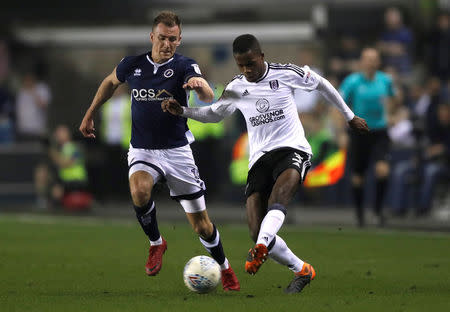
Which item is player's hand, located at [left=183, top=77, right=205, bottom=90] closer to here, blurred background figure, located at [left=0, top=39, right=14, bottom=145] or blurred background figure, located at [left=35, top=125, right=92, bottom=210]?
blurred background figure, located at [left=35, top=125, right=92, bottom=210]

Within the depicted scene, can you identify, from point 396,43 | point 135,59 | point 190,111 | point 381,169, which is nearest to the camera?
point 190,111

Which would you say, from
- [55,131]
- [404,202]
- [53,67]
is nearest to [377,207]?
[404,202]

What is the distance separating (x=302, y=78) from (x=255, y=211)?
1217 mm

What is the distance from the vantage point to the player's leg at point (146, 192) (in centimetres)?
975

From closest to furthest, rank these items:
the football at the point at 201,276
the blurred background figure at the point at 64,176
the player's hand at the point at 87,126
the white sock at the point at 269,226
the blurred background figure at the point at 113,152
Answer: the white sock at the point at 269,226
the football at the point at 201,276
the player's hand at the point at 87,126
the blurred background figure at the point at 64,176
the blurred background figure at the point at 113,152

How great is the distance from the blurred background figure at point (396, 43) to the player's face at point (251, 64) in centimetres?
1190

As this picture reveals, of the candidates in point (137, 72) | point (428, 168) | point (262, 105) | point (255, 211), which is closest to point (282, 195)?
point (255, 211)

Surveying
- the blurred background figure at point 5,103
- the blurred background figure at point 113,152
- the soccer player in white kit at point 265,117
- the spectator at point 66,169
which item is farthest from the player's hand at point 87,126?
the blurred background figure at point 5,103

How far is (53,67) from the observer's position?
24359 mm

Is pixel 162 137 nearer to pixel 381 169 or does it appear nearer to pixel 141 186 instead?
pixel 141 186

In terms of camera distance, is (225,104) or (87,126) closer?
(225,104)

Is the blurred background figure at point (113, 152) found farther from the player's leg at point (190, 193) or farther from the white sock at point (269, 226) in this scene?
the white sock at point (269, 226)

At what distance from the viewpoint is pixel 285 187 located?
30.6ft

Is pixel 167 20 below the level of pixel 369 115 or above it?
above
